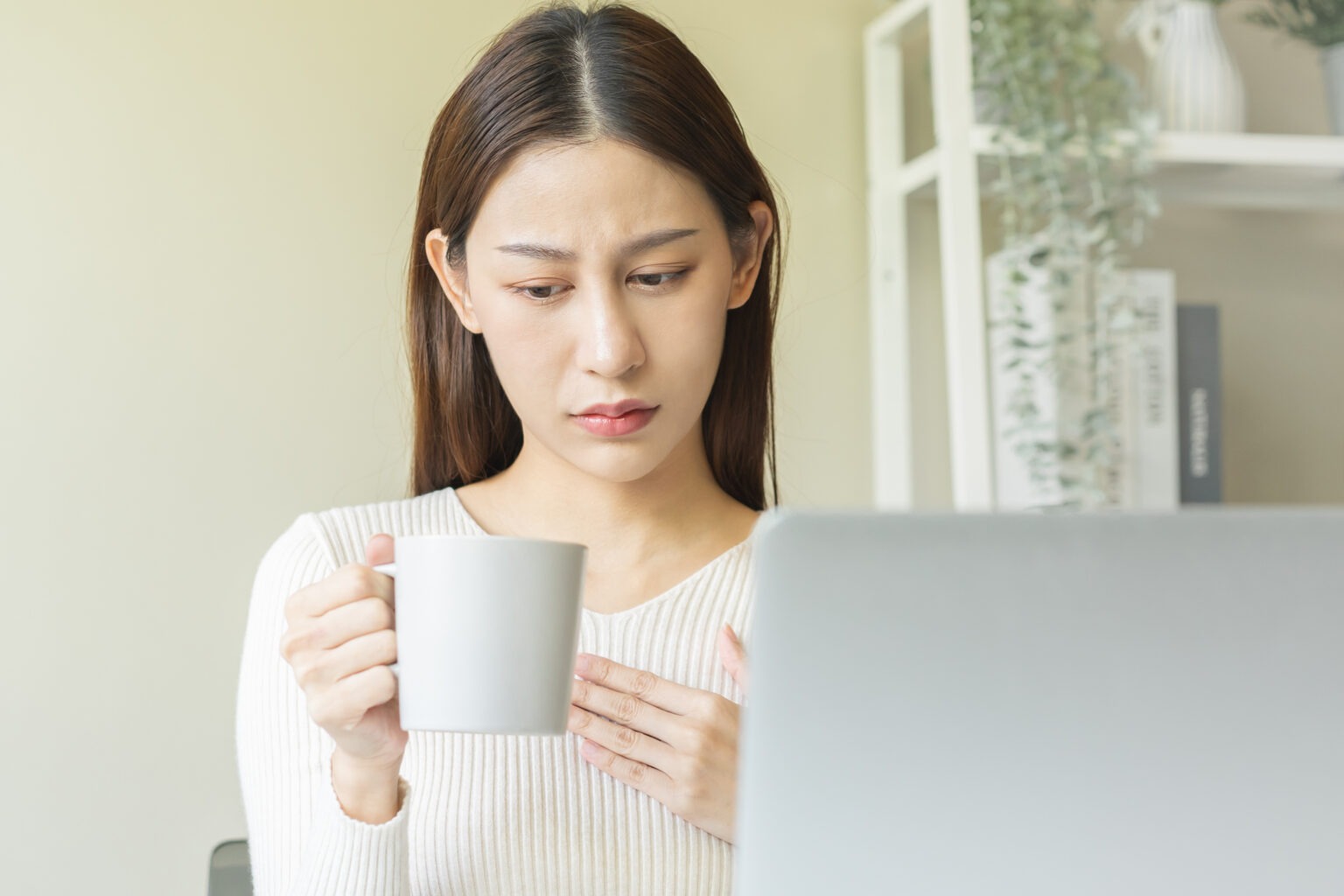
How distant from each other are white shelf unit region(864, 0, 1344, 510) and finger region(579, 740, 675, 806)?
2.88ft

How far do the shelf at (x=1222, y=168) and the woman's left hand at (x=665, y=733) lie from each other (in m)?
1.06

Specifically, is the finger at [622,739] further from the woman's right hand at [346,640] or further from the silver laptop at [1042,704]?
the silver laptop at [1042,704]

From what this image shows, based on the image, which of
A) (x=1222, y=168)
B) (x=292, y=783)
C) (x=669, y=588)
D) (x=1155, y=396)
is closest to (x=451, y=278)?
(x=669, y=588)

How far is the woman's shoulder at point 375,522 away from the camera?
1050 millimetres

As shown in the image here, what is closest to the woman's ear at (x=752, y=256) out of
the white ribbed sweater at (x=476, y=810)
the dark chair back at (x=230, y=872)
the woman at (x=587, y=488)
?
the woman at (x=587, y=488)

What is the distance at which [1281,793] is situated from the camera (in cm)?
39

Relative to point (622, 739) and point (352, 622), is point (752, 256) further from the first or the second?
point (352, 622)

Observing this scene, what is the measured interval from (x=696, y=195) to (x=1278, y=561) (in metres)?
0.67

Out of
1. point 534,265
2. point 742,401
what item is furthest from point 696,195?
point 742,401

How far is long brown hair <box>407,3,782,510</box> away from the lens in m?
0.99

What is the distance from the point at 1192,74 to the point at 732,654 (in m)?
1.31

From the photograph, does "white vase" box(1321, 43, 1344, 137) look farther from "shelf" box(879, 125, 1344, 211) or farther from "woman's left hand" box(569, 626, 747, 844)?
"woman's left hand" box(569, 626, 747, 844)

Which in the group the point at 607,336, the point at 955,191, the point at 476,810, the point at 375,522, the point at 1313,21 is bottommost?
the point at 476,810

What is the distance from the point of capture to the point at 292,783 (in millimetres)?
952
